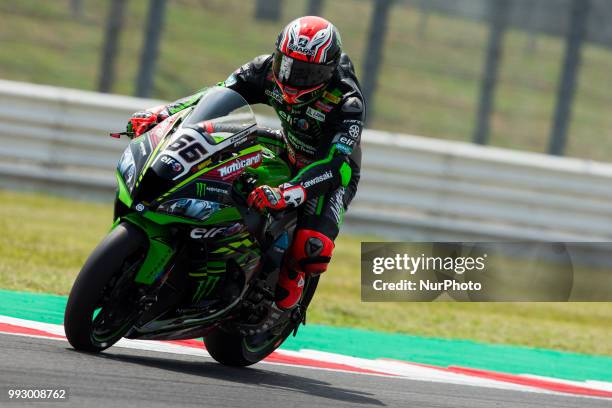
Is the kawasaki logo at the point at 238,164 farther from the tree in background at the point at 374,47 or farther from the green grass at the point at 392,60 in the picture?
the green grass at the point at 392,60

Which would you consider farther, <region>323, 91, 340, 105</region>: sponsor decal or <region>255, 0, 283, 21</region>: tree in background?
<region>255, 0, 283, 21</region>: tree in background

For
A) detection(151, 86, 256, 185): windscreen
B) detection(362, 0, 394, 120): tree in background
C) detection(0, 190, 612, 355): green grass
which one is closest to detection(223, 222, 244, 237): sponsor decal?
detection(151, 86, 256, 185): windscreen

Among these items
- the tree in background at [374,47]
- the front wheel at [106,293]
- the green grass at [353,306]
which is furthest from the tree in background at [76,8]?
the front wheel at [106,293]

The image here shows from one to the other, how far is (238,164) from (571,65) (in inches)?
329

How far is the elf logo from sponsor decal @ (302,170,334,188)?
58 cm

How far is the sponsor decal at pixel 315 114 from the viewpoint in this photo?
21.5 ft

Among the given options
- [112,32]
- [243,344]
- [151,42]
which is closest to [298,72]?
[243,344]

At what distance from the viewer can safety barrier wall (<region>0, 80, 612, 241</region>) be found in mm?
13078

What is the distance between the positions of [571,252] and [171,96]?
6164mm

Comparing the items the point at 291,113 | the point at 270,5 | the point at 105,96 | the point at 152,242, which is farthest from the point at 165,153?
the point at 270,5

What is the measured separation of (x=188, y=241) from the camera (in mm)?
5844

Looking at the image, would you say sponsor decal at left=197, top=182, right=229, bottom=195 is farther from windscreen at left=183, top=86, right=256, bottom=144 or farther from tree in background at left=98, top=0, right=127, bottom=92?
tree in background at left=98, top=0, right=127, bottom=92

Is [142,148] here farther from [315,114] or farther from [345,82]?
[345,82]

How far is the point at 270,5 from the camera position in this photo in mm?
15516
